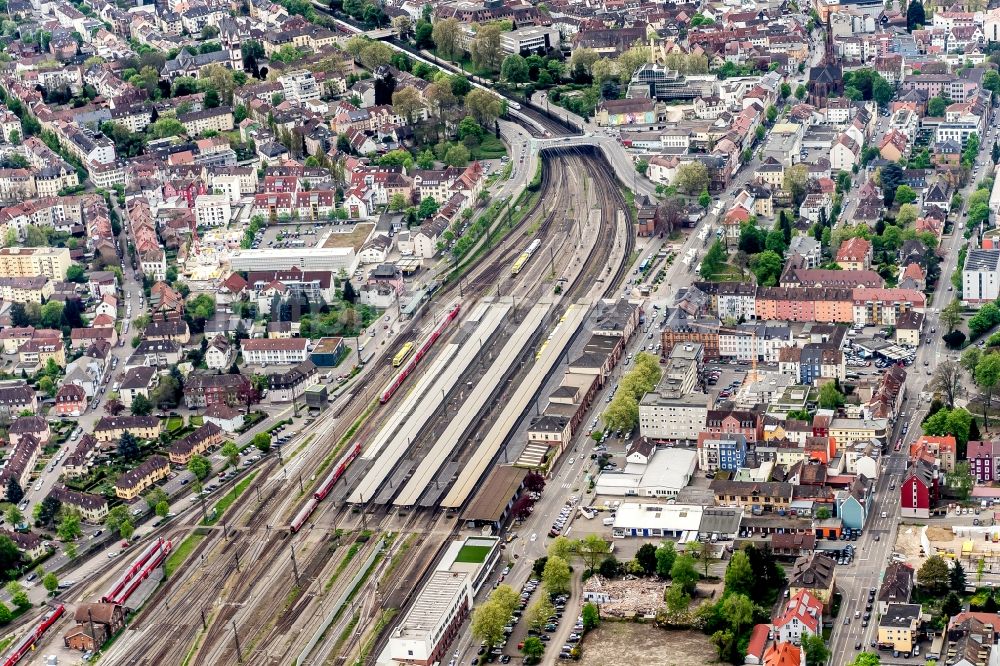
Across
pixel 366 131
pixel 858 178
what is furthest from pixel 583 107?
pixel 858 178

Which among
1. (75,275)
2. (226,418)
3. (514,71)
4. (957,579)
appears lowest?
(957,579)

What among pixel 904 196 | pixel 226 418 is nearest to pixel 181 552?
pixel 226 418

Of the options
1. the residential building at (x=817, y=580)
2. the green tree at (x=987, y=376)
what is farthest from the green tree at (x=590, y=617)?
the green tree at (x=987, y=376)

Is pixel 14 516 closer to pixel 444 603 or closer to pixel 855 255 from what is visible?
pixel 444 603

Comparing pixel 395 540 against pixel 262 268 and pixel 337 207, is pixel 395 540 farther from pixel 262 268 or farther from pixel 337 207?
pixel 337 207

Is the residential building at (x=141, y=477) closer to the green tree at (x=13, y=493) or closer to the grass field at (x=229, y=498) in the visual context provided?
the grass field at (x=229, y=498)

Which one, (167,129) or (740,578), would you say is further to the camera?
(167,129)

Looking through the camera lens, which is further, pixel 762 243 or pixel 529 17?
pixel 529 17
